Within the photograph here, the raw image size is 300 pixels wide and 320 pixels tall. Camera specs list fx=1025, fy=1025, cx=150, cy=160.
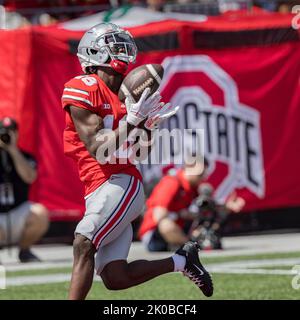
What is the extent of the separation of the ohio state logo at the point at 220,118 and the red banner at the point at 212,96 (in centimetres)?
1

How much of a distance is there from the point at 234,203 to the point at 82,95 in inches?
255

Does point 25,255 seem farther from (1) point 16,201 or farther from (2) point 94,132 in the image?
(2) point 94,132

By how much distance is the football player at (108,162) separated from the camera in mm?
5547

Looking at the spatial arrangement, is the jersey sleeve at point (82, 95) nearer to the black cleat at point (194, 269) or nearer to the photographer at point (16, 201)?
the black cleat at point (194, 269)

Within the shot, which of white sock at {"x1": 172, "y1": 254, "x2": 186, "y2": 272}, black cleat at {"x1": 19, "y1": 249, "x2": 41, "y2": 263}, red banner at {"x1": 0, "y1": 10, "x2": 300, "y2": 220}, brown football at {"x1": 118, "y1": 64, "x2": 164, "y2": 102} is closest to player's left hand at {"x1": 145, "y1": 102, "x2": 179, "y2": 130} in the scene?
brown football at {"x1": 118, "y1": 64, "x2": 164, "y2": 102}

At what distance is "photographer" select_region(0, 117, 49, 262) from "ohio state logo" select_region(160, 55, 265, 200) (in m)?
2.37

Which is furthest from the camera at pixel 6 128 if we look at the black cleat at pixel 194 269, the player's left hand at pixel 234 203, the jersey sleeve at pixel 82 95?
the jersey sleeve at pixel 82 95

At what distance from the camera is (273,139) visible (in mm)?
12492

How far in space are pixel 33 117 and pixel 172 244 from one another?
243cm
